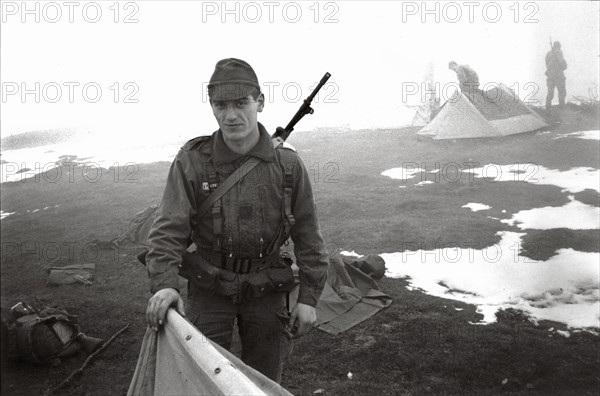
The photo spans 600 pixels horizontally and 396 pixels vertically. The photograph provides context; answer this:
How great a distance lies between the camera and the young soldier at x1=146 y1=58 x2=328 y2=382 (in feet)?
7.14

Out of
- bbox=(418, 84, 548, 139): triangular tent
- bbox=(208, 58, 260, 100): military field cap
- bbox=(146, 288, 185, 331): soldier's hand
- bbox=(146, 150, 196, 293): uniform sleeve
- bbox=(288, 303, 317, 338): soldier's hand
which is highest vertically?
bbox=(418, 84, 548, 139): triangular tent

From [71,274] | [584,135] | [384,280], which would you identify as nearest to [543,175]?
[584,135]

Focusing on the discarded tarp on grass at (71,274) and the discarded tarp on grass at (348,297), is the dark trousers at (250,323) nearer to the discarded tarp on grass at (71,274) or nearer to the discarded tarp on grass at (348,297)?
the discarded tarp on grass at (348,297)

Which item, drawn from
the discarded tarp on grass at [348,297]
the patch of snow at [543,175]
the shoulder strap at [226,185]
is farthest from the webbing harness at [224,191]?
the patch of snow at [543,175]

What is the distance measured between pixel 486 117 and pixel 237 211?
1440 cm

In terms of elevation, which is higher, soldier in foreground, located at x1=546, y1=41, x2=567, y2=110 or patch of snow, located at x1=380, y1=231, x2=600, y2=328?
soldier in foreground, located at x1=546, y1=41, x2=567, y2=110

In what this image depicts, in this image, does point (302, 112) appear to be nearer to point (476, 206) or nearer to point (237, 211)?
point (237, 211)

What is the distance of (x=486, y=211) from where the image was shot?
8078 millimetres

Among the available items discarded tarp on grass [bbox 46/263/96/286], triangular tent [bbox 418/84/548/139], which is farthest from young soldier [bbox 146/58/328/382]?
triangular tent [bbox 418/84/548/139]

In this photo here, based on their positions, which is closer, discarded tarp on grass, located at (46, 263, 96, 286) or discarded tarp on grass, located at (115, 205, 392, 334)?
discarded tarp on grass, located at (115, 205, 392, 334)

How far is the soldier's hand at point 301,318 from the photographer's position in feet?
7.68

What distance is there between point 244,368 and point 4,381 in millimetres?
1194

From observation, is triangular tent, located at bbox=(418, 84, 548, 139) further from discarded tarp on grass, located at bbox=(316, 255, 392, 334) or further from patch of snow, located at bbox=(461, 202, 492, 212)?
discarded tarp on grass, located at bbox=(316, 255, 392, 334)

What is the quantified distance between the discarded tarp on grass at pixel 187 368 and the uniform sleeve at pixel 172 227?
210 millimetres
